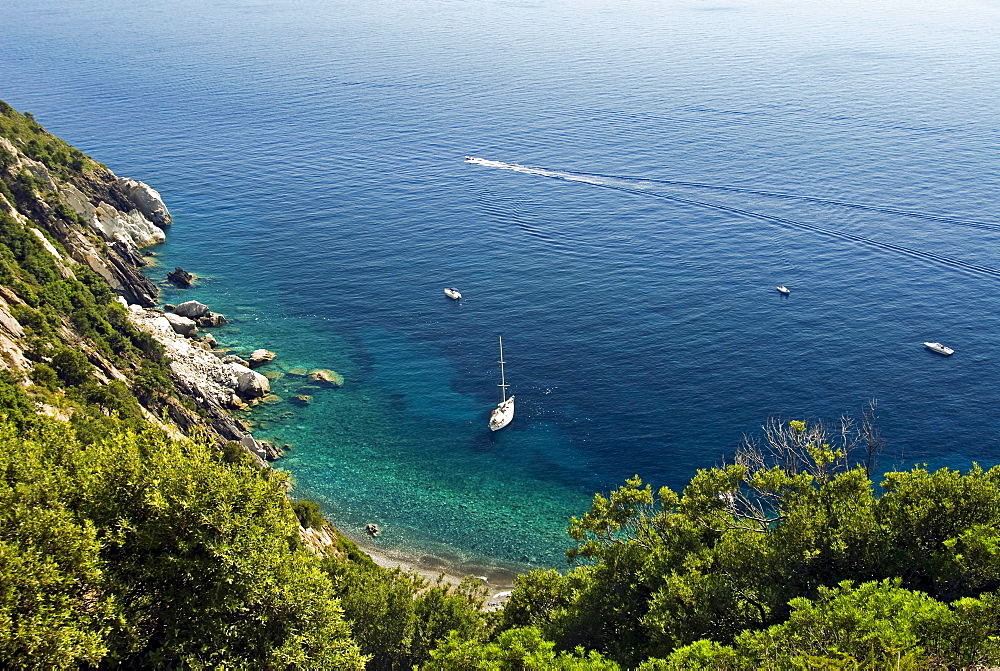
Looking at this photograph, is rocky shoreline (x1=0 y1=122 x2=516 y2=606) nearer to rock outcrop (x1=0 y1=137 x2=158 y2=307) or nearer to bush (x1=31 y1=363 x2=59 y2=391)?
rock outcrop (x1=0 y1=137 x2=158 y2=307)

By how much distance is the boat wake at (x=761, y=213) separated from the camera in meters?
104

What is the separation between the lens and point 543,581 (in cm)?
3631

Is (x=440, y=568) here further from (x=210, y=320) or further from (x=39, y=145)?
(x=39, y=145)

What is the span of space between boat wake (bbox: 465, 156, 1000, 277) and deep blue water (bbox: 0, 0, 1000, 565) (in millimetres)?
513

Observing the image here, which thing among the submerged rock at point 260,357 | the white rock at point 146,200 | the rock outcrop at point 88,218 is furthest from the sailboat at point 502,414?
the white rock at point 146,200

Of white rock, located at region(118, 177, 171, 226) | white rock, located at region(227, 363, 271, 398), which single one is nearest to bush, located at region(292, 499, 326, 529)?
white rock, located at region(227, 363, 271, 398)

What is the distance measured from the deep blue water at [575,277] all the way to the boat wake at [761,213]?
513 mm

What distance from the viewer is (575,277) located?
106 meters

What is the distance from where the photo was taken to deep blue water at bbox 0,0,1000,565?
73.1 m

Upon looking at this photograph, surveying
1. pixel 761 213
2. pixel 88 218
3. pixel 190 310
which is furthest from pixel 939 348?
pixel 88 218

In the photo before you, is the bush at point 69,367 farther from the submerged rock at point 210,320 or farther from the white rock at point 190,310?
the white rock at point 190,310

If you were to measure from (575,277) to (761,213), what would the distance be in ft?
120

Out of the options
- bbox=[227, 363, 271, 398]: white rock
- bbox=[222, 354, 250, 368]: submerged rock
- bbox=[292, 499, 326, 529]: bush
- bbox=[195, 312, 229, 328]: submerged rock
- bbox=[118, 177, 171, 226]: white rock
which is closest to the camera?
bbox=[292, 499, 326, 529]: bush

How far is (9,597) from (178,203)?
4932 inches
